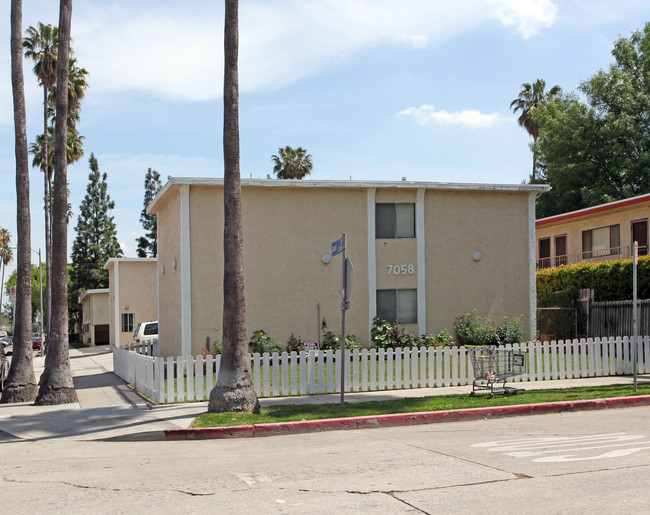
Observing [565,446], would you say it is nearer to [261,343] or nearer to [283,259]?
[261,343]

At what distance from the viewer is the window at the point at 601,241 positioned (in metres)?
30.2

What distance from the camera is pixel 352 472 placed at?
7.84 metres

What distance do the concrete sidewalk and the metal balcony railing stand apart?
44.3 feet

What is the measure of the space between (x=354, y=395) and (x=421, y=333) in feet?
23.9

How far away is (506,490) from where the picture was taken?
680 centimetres

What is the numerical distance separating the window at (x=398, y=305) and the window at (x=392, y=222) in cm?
179

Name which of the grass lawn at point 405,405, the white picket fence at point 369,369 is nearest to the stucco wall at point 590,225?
the white picket fence at point 369,369

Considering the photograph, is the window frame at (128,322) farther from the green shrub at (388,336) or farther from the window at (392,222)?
the green shrub at (388,336)

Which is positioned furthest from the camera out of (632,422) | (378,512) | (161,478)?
(632,422)

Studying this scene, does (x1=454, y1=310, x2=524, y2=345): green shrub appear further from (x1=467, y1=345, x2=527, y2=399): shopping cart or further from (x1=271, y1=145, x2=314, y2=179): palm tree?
(x1=271, y1=145, x2=314, y2=179): palm tree

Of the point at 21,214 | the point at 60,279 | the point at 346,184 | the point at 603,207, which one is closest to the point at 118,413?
the point at 60,279

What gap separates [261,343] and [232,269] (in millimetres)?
7865

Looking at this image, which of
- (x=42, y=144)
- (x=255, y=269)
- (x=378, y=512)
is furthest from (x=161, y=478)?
(x=42, y=144)

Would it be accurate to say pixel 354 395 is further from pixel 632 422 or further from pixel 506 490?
pixel 506 490
